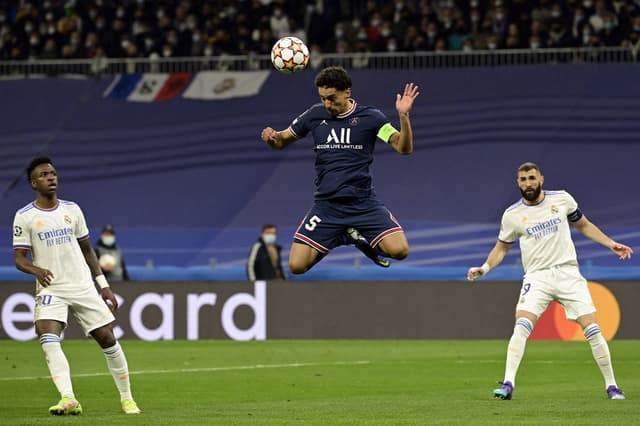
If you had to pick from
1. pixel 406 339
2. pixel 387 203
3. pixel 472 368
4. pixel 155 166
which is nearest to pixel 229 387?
pixel 472 368

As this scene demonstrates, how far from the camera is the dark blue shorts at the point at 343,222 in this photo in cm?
1228

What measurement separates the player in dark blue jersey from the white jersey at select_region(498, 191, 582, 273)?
161 centimetres

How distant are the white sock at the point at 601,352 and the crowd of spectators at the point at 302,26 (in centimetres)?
1651

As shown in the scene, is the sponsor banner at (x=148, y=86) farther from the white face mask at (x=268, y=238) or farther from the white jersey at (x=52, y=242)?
the white jersey at (x=52, y=242)

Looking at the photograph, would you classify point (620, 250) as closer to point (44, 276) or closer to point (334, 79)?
point (334, 79)

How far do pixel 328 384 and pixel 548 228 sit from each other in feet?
11.0

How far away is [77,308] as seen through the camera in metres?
11.6

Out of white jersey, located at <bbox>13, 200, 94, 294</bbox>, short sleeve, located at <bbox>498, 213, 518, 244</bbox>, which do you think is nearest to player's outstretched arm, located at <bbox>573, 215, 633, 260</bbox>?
short sleeve, located at <bbox>498, 213, 518, 244</bbox>

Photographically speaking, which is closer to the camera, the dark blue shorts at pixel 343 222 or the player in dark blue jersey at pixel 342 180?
the player in dark blue jersey at pixel 342 180

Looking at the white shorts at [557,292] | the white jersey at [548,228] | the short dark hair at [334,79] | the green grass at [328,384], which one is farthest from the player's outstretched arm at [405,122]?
the white shorts at [557,292]

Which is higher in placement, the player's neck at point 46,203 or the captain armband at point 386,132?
the captain armband at point 386,132

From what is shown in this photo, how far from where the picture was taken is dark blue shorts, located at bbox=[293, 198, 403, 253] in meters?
12.3

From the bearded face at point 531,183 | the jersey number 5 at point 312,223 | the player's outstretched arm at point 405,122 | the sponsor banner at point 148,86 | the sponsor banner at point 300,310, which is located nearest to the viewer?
the player's outstretched arm at point 405,122

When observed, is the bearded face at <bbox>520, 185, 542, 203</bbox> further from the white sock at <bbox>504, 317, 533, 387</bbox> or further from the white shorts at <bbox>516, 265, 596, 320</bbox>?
the white sock at <bbox>504, 317, 533, 387</bbox>
